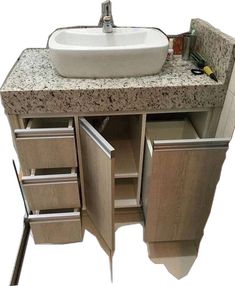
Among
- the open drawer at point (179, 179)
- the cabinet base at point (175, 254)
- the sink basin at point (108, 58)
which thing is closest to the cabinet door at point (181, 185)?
the open drawer at point (179, 179)

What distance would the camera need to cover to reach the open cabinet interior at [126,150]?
131cm

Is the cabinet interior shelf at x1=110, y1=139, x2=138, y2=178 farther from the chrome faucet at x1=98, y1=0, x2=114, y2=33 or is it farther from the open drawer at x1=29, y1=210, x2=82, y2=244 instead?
the chrome faucet at x1=98, y1=0, x2=114, y2=33

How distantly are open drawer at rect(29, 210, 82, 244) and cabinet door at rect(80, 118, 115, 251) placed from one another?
12cm

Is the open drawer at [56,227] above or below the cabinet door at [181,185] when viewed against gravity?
below

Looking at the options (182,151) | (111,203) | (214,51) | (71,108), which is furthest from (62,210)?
(214,51)

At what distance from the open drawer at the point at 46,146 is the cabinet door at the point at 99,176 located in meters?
0.06

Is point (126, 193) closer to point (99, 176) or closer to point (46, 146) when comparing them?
point (99, 176)

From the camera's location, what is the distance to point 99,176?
109 centimetres

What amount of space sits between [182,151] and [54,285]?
0.90 meters

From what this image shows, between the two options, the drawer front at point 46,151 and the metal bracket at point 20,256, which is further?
the metal bracket at point 20,256

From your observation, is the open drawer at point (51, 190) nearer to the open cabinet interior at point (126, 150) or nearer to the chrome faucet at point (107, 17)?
the open cabinet interior at point (126, 150)

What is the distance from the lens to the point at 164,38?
1111 millimetres

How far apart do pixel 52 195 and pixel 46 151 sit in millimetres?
237

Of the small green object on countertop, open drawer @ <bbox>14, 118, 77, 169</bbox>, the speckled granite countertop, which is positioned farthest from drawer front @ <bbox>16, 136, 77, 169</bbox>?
the small green object on countertop
